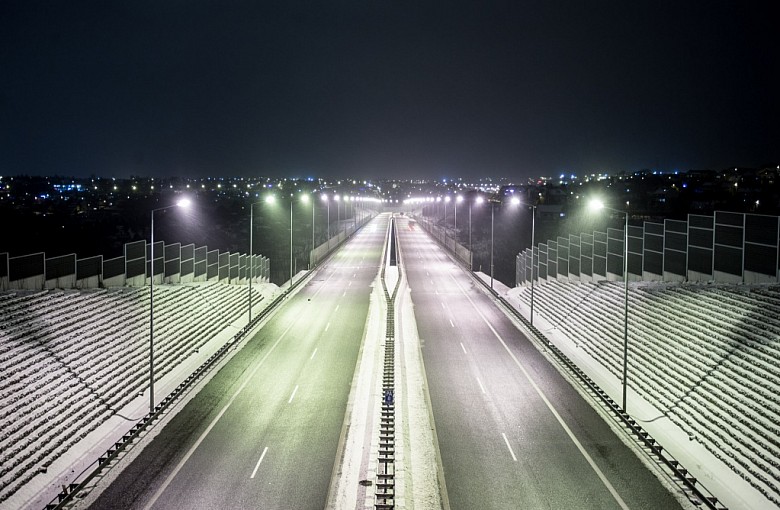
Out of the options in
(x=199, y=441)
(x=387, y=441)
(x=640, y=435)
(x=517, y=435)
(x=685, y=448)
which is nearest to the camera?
(x=387, y=441)

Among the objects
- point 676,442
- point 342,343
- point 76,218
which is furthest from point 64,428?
point 76,218

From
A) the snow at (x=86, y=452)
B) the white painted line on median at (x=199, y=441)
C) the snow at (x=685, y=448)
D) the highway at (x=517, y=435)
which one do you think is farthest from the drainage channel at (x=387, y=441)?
the snow at (x=685, y=448)

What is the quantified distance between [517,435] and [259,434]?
940 centimetres

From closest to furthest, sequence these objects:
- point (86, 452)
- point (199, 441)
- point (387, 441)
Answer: point (387, 441) → point (86, 452) → point (199, 441)

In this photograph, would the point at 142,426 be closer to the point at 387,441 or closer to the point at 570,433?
the point at 387,441

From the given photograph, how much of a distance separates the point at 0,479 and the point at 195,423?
6.82m

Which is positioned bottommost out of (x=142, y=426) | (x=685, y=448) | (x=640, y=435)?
(x=685, y=448)

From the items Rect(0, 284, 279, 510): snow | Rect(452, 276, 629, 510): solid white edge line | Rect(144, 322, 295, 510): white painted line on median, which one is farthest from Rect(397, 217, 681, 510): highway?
Rect(0, 284, 279, 510): snow

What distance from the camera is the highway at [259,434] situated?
1716 centimetres

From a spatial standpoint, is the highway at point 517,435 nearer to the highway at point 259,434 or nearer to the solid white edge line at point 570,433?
the solid white edge line at point 570,433

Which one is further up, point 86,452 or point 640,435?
point 640,435

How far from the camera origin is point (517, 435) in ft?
70.3

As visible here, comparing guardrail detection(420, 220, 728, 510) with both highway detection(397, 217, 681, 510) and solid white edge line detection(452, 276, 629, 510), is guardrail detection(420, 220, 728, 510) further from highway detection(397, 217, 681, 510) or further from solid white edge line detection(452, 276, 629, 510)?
solid white edge line detection(452, 276, 629, 510)

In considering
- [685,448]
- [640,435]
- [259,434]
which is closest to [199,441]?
[259,434]
